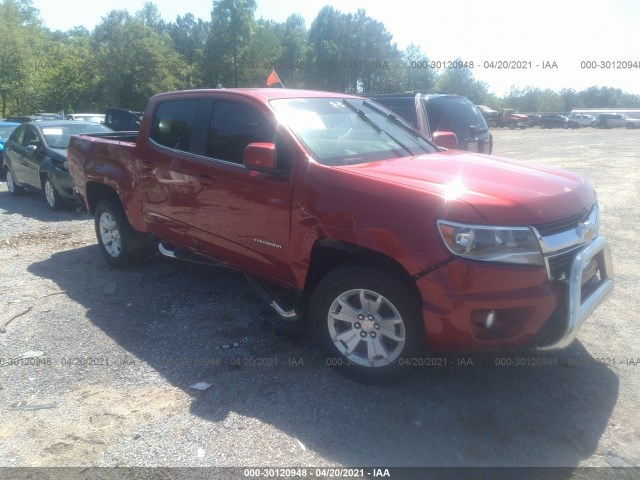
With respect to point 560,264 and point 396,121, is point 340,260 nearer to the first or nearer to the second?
point 560,264

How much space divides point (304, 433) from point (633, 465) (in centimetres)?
177

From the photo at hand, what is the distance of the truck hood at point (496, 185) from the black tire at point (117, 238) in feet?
10.3

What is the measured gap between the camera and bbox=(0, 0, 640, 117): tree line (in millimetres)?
33156

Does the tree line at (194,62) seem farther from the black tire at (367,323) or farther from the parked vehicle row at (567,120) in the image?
the black tire at (367,323)

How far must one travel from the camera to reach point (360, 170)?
346 cm

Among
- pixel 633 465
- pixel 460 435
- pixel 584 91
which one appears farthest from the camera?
pixel 584 91

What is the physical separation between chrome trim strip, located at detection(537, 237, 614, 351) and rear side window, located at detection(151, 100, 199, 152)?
3.22 meters

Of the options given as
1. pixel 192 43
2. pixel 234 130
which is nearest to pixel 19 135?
pixel 234 130

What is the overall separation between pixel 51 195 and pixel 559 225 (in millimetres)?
8748

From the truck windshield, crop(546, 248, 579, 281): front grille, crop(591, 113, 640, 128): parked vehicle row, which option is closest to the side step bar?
the truck windshield

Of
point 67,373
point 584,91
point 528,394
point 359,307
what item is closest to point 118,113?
point 67,373

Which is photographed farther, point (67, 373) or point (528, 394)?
point (67, 373)

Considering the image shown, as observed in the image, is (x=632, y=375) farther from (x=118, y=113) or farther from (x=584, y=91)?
(x=584, y=91)

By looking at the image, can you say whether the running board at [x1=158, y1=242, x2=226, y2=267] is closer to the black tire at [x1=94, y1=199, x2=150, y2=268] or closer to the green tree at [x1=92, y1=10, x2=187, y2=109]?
the black tire at [x1=94, y1=199, x2=150, y2=268]
